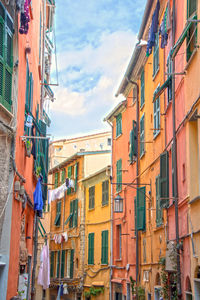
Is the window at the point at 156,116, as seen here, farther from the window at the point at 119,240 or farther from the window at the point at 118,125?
the window at the point at 119,240

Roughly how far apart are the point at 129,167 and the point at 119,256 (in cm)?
460

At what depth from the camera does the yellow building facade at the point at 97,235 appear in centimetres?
2572

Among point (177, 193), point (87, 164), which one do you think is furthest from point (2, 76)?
point (87, 164)

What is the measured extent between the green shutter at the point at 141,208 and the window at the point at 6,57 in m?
8.73

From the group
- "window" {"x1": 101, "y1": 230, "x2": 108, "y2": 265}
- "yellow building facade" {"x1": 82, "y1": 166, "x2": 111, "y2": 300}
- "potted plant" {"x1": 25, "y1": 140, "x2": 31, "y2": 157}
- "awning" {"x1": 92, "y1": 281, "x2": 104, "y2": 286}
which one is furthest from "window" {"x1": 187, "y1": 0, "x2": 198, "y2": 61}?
"awning" {"x1": 92, "y1": 281, "x2": 104, "y2": 286}

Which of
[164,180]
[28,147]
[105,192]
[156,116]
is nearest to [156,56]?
[156,116]

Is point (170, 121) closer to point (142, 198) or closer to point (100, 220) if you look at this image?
point (142, 198)

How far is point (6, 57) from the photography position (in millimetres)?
10086

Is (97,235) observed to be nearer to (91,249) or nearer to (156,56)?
(91,249)

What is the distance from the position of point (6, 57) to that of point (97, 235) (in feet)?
62.3

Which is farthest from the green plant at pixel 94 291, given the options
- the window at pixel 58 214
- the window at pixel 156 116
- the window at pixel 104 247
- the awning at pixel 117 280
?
the window at pixel 156 116

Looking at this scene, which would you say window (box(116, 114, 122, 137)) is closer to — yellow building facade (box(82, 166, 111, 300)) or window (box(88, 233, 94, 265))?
yellow building facade (box(82, 166, 111, 300))

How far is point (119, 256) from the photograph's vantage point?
23.4 metres

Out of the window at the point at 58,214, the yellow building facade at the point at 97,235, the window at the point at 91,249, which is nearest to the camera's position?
the yellow building facade at the point at 97,235
